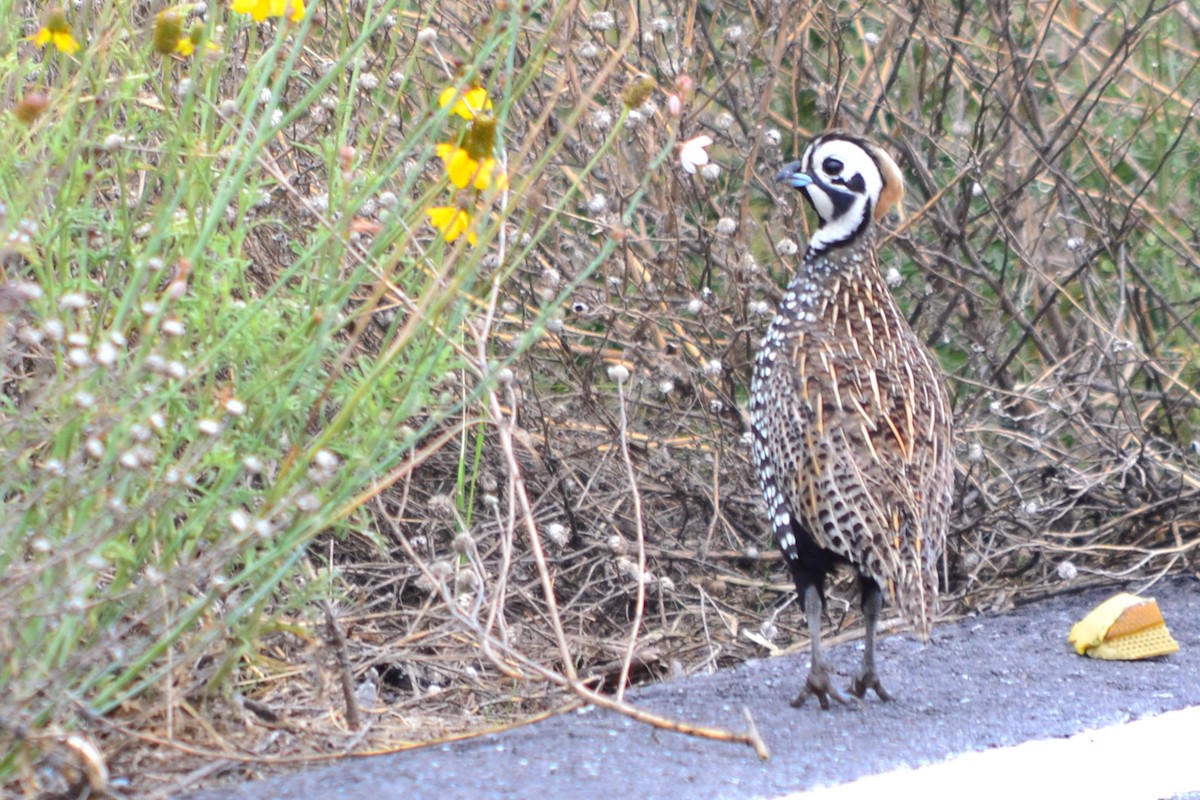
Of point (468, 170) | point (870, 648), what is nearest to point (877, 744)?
point (870, 648)

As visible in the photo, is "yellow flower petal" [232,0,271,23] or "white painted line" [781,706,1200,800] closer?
"white painted line" [781,706,1200,800]

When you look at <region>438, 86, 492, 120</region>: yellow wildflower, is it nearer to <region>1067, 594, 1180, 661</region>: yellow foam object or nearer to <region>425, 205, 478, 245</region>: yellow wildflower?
<region>425, 205, 478, 245</region>: yellow wildflower

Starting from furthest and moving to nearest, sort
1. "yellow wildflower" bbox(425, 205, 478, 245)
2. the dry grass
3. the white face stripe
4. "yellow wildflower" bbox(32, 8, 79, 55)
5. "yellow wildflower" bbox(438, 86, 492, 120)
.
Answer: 1. the dry grass
2. the white face stripe
3. "yellow wildflower" bbox(438, 86, 492, 120)
4. "yellow wildflower" bbox(425, 205, 478, 245)
5. "yellow wildflower" bbox(32, 8, 79, 55)

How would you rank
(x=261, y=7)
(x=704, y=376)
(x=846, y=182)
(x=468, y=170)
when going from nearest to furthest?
(x=468, y=170), (x=261, y=7), (x=846, y=182), (x=704, y=376)

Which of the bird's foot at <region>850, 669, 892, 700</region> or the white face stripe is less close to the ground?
the white face stripe

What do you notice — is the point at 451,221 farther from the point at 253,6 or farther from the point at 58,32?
the point at 58,32

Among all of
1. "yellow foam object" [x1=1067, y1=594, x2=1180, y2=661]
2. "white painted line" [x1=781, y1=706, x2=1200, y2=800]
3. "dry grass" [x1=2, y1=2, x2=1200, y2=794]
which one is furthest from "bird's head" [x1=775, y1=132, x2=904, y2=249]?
"white painted line" [x1=781, y1=706, x2=1200, y2=800]

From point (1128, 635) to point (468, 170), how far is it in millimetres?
2498

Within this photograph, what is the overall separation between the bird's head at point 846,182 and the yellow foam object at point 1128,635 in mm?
1426

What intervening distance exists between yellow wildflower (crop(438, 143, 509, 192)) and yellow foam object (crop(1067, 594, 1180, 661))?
231 centimetres

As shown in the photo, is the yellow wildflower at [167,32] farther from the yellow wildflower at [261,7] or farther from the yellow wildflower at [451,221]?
the yellow wildflower at [451,221]

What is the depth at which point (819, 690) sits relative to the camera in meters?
4.38

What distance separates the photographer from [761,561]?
20.2 ft

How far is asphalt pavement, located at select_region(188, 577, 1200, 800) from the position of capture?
11.2 ft
